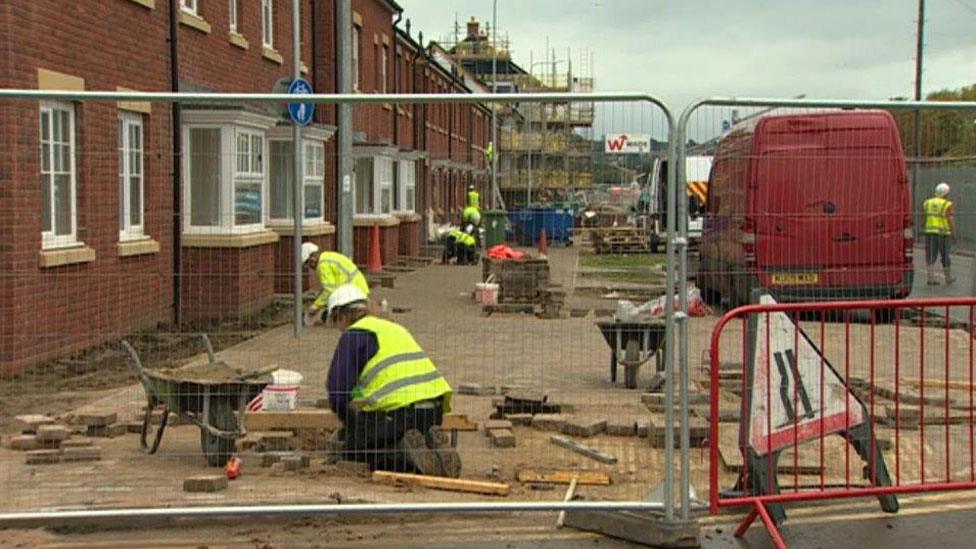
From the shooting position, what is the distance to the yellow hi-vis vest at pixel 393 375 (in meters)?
7.07

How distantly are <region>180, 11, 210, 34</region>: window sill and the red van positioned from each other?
11.4m

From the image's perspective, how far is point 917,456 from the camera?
8.27m

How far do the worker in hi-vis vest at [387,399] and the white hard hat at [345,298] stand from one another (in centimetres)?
15

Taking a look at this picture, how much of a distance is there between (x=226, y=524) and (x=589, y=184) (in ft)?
9.47

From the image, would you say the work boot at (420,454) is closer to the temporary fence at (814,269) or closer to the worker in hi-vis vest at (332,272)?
the worker in hi-vis vest at (332,272)

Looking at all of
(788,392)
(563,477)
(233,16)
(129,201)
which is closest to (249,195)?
(129,201)

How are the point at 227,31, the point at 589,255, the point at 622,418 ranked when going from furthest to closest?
the point at 227,31 → the point at 622,418 → the point at 589,255

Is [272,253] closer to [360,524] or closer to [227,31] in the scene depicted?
[360,524]

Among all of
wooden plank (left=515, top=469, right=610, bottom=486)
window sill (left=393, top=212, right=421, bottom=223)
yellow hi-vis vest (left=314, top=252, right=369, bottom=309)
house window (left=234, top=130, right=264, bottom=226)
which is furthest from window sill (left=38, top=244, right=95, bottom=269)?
window sill (left=393, top=212, right=421, bottom=223)

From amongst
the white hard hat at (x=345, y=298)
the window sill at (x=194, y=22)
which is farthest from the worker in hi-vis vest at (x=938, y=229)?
the window sill at (x=194, y=22)

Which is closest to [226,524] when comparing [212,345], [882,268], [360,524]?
[360,524]

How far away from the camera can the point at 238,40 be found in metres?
19.6

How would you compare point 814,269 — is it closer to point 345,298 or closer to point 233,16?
point 345,298

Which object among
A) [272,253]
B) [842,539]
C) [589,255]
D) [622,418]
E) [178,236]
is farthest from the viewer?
[622,418]
